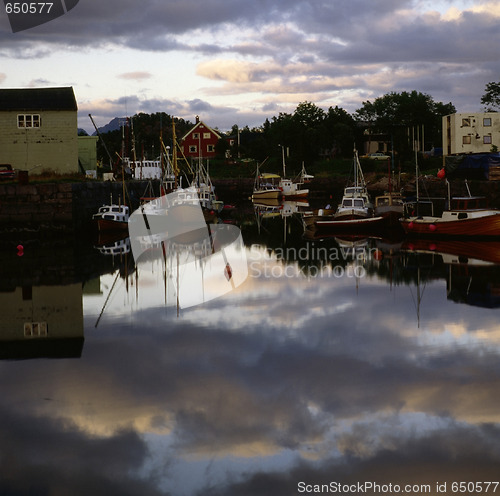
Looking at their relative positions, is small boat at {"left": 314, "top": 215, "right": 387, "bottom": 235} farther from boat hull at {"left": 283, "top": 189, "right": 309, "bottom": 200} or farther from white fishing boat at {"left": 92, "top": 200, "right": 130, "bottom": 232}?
boat hull at {"left": 283, "top": 189, "right": 309, "bottom": 200}

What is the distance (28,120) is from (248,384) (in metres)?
38.6

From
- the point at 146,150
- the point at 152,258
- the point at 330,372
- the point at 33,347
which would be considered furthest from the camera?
the point at 146,150

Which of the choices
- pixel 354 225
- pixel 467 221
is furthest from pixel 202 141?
pixel 467 221

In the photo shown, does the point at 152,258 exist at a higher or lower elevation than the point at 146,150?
lower

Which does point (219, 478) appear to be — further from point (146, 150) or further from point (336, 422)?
point (146, 150)

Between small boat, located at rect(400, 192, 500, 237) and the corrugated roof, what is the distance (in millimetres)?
24529

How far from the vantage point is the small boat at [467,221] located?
38.7 meters

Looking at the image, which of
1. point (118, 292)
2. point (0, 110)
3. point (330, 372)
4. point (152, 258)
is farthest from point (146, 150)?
point (330, 372)

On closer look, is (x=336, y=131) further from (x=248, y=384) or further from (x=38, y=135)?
(x=248, y=384)

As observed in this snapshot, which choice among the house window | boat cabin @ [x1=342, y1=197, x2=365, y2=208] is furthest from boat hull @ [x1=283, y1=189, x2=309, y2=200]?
the house window

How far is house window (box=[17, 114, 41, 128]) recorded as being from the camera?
4800 centimetres

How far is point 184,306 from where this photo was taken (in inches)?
890

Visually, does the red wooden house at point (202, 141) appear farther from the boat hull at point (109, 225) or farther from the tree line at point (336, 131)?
the boat hull at point (109, 225)

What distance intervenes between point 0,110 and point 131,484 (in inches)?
1655
